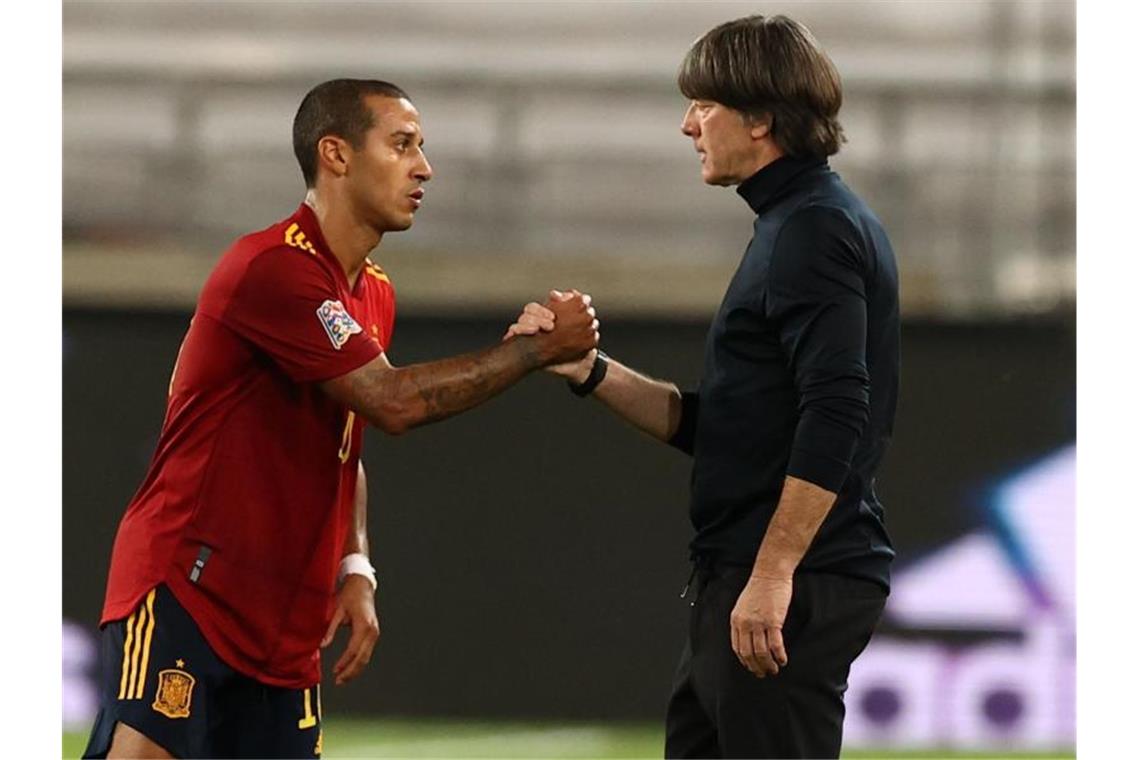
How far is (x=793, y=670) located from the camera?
3465 millimetres

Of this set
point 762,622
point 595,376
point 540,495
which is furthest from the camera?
point 540,495

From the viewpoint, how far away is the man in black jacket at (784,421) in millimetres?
3385

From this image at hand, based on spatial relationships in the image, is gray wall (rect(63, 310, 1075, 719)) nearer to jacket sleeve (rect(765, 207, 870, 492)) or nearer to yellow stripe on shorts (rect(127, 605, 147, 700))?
yellow stripe on shorts (rect(127, 605, 147, 700))

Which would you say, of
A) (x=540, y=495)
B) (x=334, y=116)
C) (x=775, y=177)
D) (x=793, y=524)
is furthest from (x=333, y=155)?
(x=540, y=495)

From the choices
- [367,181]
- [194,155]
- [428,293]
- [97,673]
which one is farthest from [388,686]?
[367,181]

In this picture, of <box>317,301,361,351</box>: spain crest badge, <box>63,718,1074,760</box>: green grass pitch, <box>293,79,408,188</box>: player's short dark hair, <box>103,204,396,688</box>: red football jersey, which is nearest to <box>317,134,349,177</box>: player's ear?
<box>293,79,408,188</box>: player's short dark hair

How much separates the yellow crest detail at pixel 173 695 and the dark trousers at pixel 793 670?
1.03 metres

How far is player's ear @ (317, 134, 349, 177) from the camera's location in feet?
12.9

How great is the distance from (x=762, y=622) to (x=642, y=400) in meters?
0.77

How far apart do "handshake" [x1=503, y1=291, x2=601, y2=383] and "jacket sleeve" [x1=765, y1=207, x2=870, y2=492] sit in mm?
514

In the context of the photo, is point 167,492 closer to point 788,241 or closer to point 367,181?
point 367,181

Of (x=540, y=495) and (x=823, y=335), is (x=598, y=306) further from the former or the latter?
(x=823, y=335)

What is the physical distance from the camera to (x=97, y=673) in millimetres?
7031
